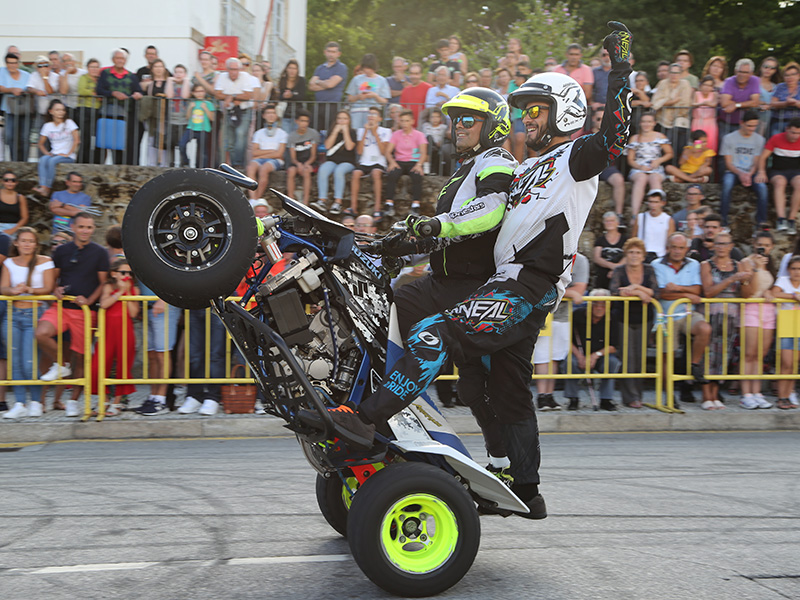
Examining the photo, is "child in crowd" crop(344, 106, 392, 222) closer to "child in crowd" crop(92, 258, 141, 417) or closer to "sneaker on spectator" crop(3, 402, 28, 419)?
"child in crowd" crop(92, 258, 141, 417)

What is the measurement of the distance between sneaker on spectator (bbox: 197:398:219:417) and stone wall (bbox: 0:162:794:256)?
4.14m

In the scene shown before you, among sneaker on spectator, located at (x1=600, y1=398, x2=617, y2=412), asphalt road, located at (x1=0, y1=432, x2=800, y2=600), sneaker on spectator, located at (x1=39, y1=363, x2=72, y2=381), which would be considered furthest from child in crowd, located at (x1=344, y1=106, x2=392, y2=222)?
asphalt road, located at (x1=0, y1=432, x2=800, y2=600)

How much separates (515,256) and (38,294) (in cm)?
605

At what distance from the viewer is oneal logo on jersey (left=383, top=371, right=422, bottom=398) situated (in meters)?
4.14

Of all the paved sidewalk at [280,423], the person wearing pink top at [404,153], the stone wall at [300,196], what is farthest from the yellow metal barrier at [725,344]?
the person wearing pink top at [404,153]

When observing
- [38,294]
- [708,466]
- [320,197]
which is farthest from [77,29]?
[708,466]

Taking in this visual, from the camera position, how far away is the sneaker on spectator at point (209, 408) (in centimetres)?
893

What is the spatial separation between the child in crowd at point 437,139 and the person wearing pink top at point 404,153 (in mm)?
216

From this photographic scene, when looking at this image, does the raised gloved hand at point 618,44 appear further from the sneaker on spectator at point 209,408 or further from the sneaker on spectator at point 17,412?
the sneaker on spectator at point 17,412

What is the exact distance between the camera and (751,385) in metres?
9.66

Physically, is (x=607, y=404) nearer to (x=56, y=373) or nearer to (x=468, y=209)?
(x=56, y=373)

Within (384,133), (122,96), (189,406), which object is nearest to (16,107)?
(122,96)

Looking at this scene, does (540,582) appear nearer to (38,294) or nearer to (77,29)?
(38,294)

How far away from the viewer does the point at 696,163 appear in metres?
12.5
